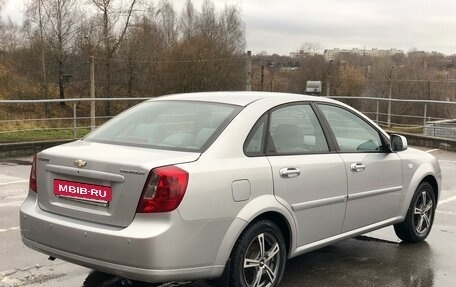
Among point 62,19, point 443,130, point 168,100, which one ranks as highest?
point 62,19

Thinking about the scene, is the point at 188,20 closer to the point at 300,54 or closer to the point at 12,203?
the point at 300,54

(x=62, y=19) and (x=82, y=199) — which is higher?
(x=62, y=19)

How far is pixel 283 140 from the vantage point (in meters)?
4.13

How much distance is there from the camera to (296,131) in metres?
4.29

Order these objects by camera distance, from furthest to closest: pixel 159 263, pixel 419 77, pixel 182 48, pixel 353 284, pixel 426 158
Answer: pixel 419 77
pixel 182 48
pixel 426 158
pixel 353 284
pixel 159 263

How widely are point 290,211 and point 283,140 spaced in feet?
1.82

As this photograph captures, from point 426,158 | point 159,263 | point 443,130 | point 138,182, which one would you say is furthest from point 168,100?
point 443,130

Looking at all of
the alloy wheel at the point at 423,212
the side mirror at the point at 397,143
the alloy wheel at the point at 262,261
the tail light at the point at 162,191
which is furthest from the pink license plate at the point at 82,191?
the alloy wheel at the point at 423,212

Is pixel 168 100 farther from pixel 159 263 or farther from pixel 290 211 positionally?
pixel 159 263

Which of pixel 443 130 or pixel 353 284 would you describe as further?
pixel 443 130

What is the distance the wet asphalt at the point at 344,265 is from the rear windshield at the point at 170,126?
109 cm

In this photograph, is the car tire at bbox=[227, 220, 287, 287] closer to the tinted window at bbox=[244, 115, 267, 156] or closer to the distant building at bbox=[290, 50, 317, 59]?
the tinted window at bbox=[244, 115, 267, 156]

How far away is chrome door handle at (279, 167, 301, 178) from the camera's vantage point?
3.92 metres

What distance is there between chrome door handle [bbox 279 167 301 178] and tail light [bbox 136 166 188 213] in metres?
0.89
